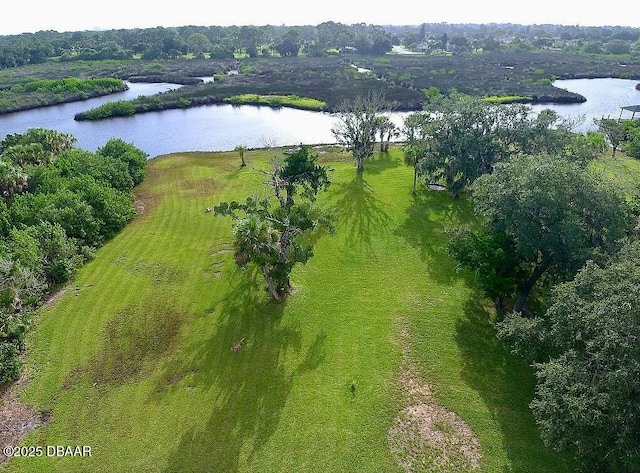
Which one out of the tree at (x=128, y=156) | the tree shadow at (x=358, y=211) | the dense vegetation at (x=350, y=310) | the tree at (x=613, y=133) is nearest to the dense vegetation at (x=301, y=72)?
the tree at (x=613, y=133)

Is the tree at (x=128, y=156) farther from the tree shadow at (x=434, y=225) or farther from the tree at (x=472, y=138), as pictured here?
the tree at (x=472, y=138)

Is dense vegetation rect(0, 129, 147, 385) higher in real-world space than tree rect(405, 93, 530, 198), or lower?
lower

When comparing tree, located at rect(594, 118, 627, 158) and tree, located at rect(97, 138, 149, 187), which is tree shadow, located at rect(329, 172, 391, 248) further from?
tree, located at rect(594, 118, 627, 158)

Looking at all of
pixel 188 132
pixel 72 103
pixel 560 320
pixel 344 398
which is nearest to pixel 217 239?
pixel 344 398

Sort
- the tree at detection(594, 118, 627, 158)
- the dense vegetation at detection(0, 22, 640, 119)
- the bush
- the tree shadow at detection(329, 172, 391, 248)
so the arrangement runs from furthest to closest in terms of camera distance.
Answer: the dense vegetation at detection(0, 22, 640, 119) → the tree at detection(594, 118, 627, 158) → the tree shadow at detection(329, 172, 391, 248) → the bush

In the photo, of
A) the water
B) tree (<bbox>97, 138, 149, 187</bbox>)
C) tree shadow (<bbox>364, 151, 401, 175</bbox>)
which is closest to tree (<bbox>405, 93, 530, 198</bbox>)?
tree shadow (<bbox>364, 151, 401, 175</bbox>)
